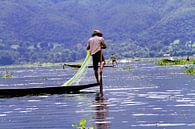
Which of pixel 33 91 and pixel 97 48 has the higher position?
pixel 97 48

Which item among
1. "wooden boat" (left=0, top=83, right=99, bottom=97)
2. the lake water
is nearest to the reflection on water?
the lake water

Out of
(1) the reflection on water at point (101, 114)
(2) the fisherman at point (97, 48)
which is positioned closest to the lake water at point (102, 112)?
(1) the reflection on water at point (101, 114)

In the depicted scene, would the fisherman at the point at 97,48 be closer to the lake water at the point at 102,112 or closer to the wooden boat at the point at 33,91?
the wooden boat at the point at 33,91

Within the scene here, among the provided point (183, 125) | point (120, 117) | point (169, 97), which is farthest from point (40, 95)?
point (183, 125)

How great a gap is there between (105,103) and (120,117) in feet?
17.1

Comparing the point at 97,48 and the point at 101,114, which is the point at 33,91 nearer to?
the point at 97,48

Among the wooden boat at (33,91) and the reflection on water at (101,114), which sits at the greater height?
the wooden boat at (33,91)

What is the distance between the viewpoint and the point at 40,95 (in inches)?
1233

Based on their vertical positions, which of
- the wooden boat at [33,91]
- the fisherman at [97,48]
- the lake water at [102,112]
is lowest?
the lake water at [102,112]

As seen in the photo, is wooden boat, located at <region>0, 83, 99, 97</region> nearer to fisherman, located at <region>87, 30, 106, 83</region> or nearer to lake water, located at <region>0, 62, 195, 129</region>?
fisherman, located at <region>87, 30, 106, 83</region>

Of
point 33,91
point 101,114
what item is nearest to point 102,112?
point 101,114

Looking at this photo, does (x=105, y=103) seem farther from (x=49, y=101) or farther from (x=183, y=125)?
(x=183, y=125)

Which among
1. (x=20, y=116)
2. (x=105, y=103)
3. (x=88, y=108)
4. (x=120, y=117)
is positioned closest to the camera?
(x=120, y=117)

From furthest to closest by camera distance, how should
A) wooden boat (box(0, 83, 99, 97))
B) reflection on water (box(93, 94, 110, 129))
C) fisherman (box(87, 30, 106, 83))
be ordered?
fisherman (box(87, 30, 106, 83))
wooden boat (box(0, 83, 99, 97))
reflection on water (box(93, 94, 110, 129))
